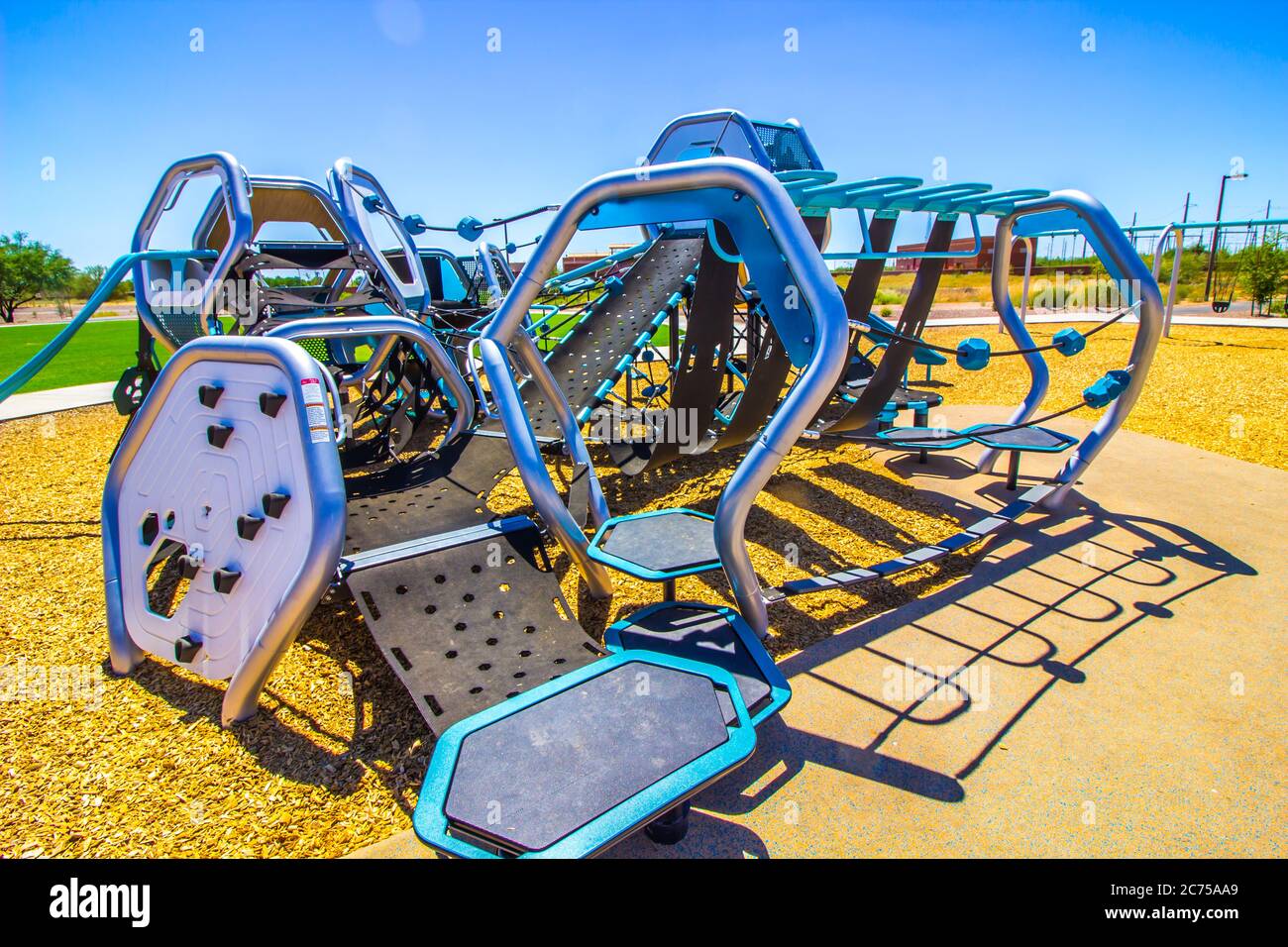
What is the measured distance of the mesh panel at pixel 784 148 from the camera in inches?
225

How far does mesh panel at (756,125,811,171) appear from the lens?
18.7 feet

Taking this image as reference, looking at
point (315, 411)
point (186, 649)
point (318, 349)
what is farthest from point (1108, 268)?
point (318, 349)

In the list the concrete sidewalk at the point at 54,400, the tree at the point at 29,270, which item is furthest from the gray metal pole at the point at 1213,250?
the tree at the point at 29,270

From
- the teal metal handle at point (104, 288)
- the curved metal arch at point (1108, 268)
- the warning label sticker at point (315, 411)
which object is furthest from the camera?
the teal metal handle at point (104, 288)

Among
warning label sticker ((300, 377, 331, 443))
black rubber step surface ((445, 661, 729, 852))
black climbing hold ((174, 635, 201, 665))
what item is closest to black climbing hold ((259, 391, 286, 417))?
warning label sticker ((300, 377, 331, 443))

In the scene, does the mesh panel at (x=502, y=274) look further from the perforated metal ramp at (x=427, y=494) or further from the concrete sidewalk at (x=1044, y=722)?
the concrete sidewalk at (x=1044, y=722)

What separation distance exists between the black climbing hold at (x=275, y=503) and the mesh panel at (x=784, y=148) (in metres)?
4.78

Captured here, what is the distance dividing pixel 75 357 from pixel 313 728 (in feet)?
72.3

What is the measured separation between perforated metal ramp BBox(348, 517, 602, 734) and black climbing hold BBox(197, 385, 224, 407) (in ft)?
3.29

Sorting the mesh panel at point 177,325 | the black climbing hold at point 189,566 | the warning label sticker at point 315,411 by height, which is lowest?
the black climbing hold at point 189,566

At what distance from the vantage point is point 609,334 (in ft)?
21.1

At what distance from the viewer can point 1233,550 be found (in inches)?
171

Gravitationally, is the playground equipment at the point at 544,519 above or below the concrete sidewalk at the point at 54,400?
above
